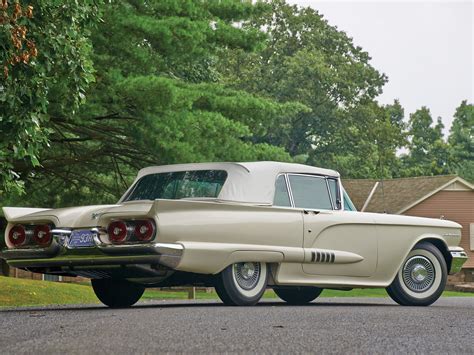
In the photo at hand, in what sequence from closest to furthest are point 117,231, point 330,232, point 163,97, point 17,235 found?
point 117,231 → point 17,235 → point 330,232 → point 163,97

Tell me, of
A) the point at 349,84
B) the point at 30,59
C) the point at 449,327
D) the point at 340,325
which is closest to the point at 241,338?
the point at 340,325

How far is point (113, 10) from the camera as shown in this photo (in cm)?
2153

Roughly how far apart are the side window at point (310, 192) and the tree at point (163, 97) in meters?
8.02

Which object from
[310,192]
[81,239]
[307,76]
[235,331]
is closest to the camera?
[235,331]

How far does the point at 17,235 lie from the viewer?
1230 centimetres

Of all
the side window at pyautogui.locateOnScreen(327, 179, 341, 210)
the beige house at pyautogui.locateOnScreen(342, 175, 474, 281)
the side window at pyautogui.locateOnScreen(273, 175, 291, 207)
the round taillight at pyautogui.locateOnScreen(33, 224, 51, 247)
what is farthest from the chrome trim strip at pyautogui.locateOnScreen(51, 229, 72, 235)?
the beige house at pyautogui.locateOnScreen(342, 175, 474, 281)

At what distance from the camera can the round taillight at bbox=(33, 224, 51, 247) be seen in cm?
1202

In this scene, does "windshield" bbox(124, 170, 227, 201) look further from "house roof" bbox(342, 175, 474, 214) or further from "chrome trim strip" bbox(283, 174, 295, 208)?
"house roof" bbox(342, 175, 474, 214)

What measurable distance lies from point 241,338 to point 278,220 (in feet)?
13.8

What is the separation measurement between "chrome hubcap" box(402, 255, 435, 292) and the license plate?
4.34 m

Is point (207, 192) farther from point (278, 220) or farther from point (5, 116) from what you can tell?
point (5, 116)

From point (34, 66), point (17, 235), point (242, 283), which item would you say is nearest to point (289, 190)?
point (242, 283)

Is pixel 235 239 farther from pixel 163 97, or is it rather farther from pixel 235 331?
pixel 163 97

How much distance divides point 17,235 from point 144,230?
1900 millimetres
